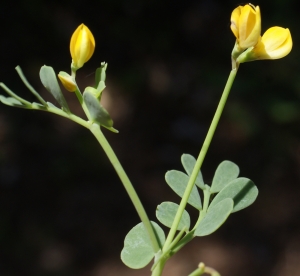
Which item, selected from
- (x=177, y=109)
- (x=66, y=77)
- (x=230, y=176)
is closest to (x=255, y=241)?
(x=177, y=109)

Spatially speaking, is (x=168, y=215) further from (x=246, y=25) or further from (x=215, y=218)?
(x=246, y=25)

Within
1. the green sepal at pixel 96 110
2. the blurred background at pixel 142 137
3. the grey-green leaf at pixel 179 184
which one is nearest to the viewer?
the green sepal at pixel 96 110

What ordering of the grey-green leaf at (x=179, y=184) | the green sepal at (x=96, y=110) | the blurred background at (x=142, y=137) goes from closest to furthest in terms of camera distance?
the green sepal at (x=96, y=110) → the grey-green leaf at (x=179, y=184) → the blurred background at (x=142, y=137)

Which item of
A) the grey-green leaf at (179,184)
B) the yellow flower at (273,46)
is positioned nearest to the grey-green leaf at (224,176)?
the grey-green leaf at (179,184)

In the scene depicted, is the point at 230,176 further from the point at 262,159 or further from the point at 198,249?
the point at 262,159

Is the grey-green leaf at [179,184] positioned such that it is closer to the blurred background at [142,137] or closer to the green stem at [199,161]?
the green stem at [199,161]

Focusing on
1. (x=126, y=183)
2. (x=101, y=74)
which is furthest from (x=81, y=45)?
(x=126, y=183)
